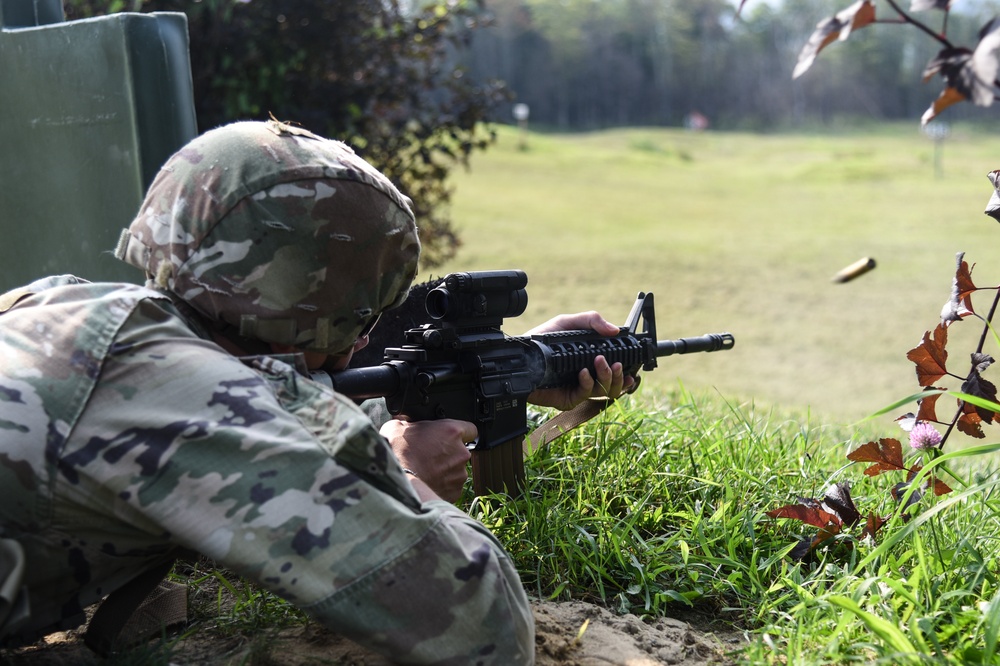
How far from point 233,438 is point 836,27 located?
4.35ft

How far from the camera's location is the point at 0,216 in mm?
3520

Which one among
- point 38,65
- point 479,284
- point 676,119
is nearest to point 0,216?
point 38,65

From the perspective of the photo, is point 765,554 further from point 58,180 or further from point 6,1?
point 6,1

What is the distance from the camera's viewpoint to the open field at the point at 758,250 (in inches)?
445

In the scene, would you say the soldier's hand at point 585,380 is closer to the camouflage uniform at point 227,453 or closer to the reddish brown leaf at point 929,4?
the camouflage uniform at point 227,453

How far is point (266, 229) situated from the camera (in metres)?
1.81

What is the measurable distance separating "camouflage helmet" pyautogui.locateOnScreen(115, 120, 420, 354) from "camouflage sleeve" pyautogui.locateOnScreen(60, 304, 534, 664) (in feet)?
0.61

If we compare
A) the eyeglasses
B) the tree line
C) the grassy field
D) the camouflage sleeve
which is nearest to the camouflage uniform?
the camouflage sleeve

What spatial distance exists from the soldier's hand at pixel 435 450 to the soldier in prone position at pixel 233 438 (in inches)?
20.4

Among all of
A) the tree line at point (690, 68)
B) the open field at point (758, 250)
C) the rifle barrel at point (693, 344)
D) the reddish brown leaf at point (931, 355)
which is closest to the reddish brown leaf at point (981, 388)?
the reddish brown leaf at point (931, 355)

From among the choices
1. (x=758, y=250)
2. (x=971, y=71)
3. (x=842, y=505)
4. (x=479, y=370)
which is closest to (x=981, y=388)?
(x=842, y=505)

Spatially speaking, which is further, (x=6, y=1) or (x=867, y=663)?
(x=6, y=1)

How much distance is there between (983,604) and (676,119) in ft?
144

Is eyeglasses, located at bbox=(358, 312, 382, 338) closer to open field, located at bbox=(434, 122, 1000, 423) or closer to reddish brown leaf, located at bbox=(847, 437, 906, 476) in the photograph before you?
reddish brown leaf, located at bbox=(847, 437, 906, 476)
